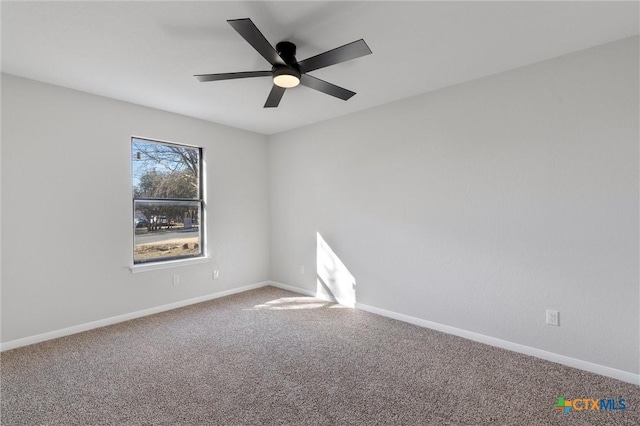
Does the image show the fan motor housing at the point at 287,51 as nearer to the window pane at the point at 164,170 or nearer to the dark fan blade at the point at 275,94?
the dark fan blade at the point at 275,94

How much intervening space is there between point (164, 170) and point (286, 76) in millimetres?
2457

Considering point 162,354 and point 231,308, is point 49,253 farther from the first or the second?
point 231,308

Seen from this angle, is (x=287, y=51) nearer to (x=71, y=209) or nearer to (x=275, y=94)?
(x=275, y=94)

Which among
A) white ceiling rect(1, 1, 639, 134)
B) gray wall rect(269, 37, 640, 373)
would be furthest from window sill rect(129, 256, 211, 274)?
white ceiling rect(1, 1, 639, 134)

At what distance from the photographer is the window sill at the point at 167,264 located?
11.6ft

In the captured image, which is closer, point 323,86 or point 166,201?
point 323,86

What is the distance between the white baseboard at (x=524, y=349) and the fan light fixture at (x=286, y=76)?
2.70 m

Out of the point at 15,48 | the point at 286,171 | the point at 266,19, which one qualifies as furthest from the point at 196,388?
the point at 286,171

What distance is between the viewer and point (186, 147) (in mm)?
4125

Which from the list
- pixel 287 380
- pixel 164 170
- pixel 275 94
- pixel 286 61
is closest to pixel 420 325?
pixel 287 380

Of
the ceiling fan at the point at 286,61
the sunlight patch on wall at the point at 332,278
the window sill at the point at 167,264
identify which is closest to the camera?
the ceiling fan at the point at 286,61

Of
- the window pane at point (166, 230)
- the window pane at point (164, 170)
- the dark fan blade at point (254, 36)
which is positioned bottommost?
the window pane at point (166, 230)

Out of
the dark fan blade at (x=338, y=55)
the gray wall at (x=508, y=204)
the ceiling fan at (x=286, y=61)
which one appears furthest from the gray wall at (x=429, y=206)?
the dark fan blade at (x=338, y=55)

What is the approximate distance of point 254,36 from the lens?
1822 mm
